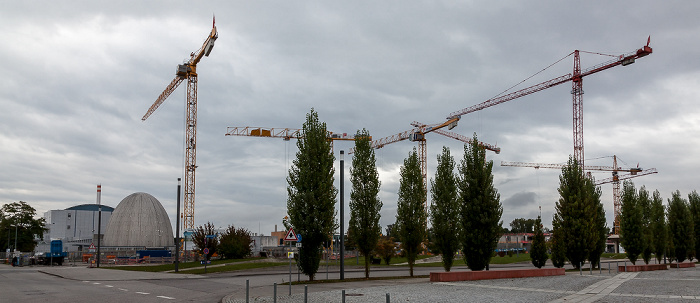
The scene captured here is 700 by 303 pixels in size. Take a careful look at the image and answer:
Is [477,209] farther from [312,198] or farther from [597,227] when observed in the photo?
[597,227]

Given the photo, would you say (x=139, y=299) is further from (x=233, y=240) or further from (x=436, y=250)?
(x=233, y=240)

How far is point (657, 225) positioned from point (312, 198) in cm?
3862

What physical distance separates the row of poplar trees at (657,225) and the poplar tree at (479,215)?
886 inches

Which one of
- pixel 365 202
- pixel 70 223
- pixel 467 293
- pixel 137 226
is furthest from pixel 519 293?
pixel 70 223

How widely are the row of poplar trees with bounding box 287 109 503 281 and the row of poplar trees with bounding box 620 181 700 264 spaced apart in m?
21.5

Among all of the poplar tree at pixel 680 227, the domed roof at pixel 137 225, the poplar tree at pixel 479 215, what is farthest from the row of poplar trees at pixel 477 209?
the domed roof at pixel 137 225

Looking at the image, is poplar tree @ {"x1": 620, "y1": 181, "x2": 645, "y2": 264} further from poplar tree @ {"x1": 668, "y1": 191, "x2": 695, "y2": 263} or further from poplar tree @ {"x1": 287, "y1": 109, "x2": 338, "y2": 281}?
poplar tree @ {"x1": 287, "y1": 109, "x2": 338, "y2": 281}

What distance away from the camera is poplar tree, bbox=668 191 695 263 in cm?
5116

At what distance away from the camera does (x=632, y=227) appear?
150 feet

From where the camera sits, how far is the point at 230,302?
735 inches

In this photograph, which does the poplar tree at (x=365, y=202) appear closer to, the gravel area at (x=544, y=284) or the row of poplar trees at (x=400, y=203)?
the row of poplar trees at (x=400, y=203)

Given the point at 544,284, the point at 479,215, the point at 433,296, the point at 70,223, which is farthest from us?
the point at 70,223

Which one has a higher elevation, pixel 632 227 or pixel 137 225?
pixel 632 227

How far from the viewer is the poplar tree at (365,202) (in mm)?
30578
